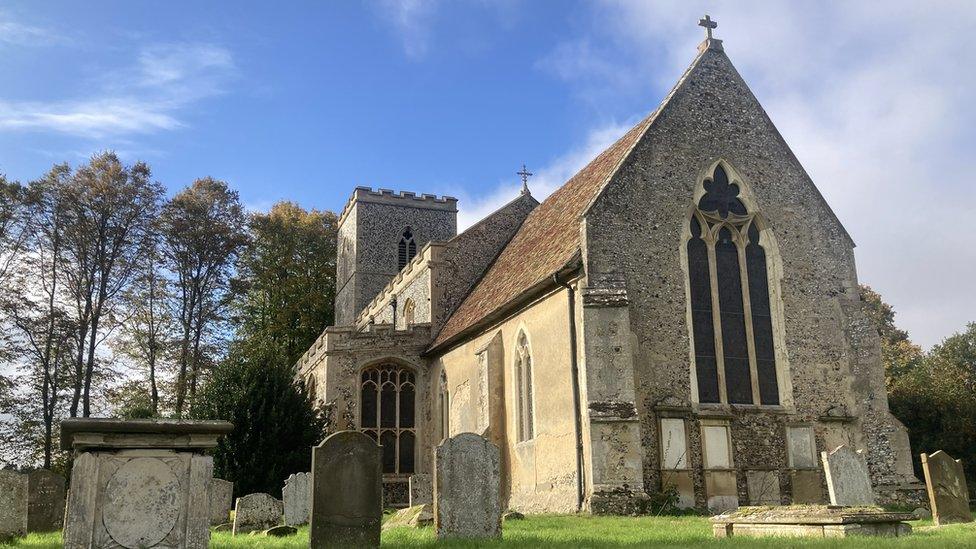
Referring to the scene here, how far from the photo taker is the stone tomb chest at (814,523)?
9.45m

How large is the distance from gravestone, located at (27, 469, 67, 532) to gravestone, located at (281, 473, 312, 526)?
440 centimetres

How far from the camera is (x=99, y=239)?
29594 mm

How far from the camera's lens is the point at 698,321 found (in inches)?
641

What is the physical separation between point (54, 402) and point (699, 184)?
77.8 ft

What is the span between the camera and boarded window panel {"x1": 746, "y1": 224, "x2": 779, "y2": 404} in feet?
53.2

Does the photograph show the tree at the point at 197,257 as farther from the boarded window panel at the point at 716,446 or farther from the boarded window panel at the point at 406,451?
the boarded window panel at the point at 716,446

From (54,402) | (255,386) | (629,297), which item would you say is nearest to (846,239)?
(629,297)

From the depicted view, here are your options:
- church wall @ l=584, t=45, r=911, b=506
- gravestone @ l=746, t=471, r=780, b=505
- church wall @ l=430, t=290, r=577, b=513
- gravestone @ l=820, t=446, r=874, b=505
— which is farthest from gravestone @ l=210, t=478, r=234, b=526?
gravestone @ l=820, t=446, r=874, b=505

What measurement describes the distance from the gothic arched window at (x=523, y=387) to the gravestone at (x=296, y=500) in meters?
5.16

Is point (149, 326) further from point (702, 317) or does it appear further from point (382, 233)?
point (702, 317)

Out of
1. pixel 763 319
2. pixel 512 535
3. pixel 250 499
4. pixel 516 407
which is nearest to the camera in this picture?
pixel 512 535

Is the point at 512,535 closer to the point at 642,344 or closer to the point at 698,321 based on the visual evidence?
the point at 642,344

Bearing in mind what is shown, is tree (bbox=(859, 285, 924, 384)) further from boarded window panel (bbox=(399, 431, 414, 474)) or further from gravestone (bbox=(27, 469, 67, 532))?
gravestone (bbox=(27, 469, 67, 532))

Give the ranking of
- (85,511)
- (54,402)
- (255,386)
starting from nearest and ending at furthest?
(85,511) → (255,386) → (54,402)
